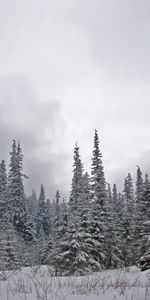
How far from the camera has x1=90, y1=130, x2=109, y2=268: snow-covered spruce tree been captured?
29534mm

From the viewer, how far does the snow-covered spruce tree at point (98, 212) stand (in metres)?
29.5

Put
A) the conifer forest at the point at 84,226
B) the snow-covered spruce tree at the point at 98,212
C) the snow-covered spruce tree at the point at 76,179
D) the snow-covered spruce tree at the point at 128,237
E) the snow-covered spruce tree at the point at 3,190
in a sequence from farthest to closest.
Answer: the snow-covered spruce tree at the point at 3,190, the snow-covered spruce tree at the point at 128,237, the snow-covered spruce tree at the point at 76,179, the snow-covered spruce tree at the point at 98,212, the conifer forest at the point at 84,226

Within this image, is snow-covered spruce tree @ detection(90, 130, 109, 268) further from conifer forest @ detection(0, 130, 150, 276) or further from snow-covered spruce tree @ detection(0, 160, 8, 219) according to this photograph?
snow-covered spruce tree @ detection(0, 160, 8, 219)

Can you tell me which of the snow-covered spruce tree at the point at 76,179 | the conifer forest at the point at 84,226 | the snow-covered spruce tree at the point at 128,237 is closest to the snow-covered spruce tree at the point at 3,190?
the conifer forest at the point at 84,226

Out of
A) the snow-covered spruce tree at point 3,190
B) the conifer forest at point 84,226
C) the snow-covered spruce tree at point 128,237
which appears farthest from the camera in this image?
the snow-covered spruce tree at point 3,190

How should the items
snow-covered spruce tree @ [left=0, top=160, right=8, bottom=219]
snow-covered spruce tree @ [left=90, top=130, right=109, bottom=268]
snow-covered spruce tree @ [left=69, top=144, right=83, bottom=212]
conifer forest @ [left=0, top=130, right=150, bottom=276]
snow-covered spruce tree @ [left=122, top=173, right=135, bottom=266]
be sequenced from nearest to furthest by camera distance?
conifer forest @ [left=0, top=130, right=150, bottom=276]
snow-covered spruce tree @ [left=90, top=130, right=109, bottom=268]
snow-covered spruce tree @ [left=69, top=144, right=83, bottom=212]
snow-covered spruce tree @ [left=122, top=173, right=135, bottom=266]
snow-covered spruce tree @ [left=0, top=160, right=8, bottom=219]

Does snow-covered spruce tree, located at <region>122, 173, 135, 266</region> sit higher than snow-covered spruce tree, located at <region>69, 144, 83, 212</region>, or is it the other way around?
snow-covered spruce tree, located at <region>69, 144, 83, 212</region>

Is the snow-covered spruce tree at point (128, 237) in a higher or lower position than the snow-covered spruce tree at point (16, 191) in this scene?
lower

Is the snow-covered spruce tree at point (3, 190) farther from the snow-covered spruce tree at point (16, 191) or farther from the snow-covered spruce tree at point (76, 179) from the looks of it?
the snow-covered spruce tree at point (76, 179)

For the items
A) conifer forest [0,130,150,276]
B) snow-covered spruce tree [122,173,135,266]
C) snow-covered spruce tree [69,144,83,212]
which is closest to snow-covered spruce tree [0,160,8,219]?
conifer forest [0,130,150,276]

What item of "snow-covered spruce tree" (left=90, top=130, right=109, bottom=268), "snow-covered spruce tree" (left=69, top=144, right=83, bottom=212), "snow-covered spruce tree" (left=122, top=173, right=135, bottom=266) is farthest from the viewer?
"snow-covered spruce tree" (left=122, top=173, right=135, bottom=266)

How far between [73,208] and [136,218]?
809cm

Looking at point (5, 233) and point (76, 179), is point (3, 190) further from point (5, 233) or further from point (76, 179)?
point (5, 233)

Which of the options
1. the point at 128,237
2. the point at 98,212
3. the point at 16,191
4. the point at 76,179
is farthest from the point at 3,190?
the point at 98,212
